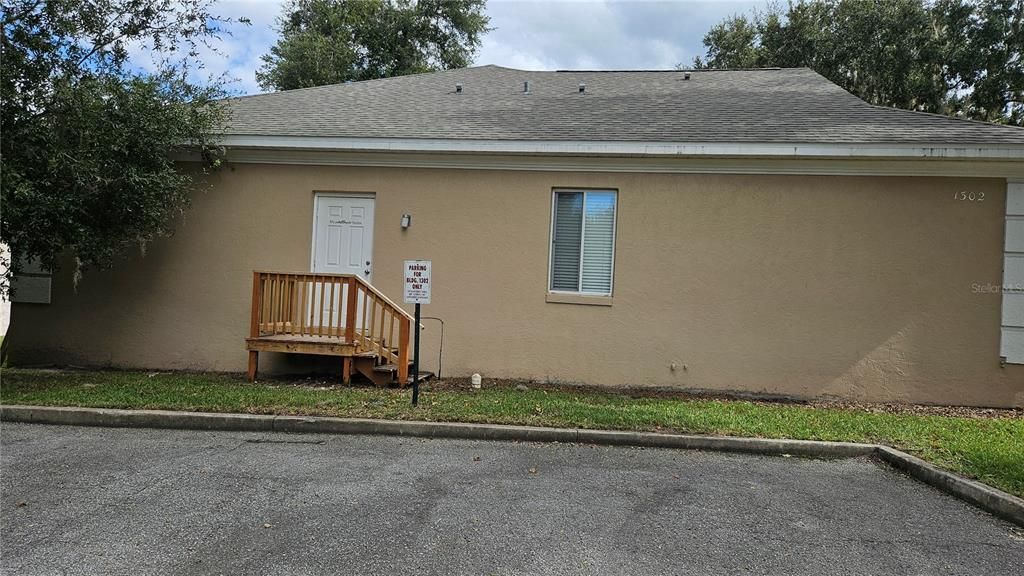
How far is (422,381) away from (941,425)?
5.88m

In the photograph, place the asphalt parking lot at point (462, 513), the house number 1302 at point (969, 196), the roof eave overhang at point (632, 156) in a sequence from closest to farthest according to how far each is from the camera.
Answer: the asphalt parking lot at point (462, 513)
the roof eave overhang at point (632, 156)
the house number 1302 at point (969, 196)

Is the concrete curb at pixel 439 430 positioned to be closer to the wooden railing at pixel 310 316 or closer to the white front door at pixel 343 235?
the wooden railing at pixel 310 316

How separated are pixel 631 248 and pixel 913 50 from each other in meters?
16.8

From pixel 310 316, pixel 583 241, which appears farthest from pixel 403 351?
pixel 583 241

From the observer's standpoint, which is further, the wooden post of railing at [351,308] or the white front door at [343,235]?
the white front door at [343,235]

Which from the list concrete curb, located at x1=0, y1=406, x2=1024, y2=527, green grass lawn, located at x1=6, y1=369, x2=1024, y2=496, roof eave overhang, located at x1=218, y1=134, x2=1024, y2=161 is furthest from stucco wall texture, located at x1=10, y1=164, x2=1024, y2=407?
concrete curb, located at x1=0, y1=406, x2=1024, y2=527

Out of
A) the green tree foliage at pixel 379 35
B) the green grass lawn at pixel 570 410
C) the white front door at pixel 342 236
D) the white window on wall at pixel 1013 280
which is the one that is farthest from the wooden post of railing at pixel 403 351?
the green tree foliage at pixel 379 35

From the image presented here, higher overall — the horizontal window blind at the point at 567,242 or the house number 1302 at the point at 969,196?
the house number 1302 at the point at 969,196

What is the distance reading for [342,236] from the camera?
8242 millimetres

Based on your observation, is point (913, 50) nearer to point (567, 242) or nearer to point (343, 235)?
point (567, 242)

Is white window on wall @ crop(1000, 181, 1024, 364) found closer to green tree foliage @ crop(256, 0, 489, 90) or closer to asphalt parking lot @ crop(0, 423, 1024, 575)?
asphalt parking lot @ crop(0, 423, 1024, 575)

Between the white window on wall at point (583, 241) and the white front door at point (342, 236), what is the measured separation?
2.68 m

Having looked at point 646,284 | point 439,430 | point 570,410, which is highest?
point 646,284

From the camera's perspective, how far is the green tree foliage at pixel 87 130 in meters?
6.36
